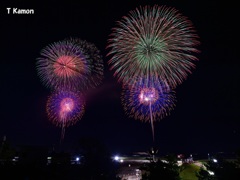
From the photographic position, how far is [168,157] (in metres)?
34.9

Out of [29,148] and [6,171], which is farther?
[29,148]

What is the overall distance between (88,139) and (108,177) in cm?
1347

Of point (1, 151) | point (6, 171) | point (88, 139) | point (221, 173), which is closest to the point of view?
point (6, 171)

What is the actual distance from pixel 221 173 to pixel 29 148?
95.1 ft

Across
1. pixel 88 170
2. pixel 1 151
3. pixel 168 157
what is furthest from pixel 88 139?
pixel 1 151

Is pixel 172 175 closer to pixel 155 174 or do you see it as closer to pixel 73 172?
pixel 155 174

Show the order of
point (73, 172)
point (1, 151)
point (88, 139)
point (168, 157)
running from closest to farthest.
Answer: point (73, 172) → point (168, 157) → point (88, 139) → point (1, 151)

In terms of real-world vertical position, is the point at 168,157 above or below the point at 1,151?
below

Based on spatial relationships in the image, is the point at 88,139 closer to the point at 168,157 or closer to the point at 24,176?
the point at 168,157

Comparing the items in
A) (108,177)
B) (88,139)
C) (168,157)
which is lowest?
(108,177)

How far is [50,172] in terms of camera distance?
26016 mm

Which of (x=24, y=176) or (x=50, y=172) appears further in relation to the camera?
(x=50, y=172)

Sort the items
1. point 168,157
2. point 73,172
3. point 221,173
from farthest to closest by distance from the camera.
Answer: point 168,157 < point 73,172 < point 221,173

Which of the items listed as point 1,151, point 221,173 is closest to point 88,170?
point 221,173
